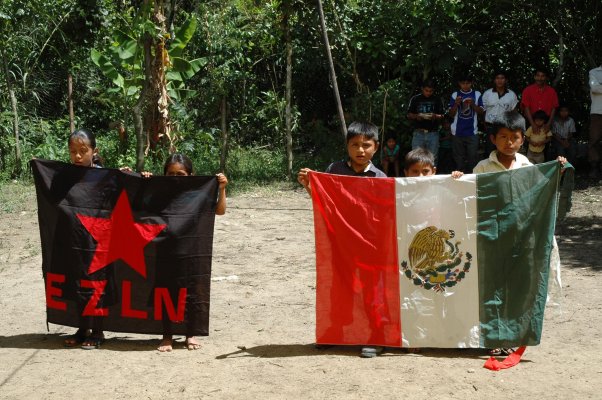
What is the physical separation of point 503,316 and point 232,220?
5.33 meters

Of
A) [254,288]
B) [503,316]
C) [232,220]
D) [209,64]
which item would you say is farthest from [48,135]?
[503,316]

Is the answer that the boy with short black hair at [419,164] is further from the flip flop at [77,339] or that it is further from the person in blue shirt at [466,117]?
the person in blue shirt at [466,117]

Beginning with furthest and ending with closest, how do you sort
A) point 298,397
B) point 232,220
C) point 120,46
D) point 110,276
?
point 120,46 → point 232,220 → point 110,276 → point 298,397

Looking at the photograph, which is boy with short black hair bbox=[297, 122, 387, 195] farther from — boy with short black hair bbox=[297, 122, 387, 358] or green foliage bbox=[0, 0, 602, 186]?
green foliage bbox=[0, 0, 602, 186]

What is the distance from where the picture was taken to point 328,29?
13.5 m

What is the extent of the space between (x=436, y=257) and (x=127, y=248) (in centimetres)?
191

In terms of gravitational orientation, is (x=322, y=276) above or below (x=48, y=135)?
below

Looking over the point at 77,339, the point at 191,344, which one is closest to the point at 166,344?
the point at 191,344

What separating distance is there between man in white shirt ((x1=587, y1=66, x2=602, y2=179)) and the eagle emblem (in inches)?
309

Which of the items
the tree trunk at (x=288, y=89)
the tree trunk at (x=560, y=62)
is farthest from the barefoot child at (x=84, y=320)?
the tree trunk at (x=560, y=62)

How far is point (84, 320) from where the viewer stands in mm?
5520

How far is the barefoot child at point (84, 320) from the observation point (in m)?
5.52

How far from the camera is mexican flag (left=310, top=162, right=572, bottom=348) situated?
5180 millimetres

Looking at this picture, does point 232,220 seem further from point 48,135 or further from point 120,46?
point 48,135
